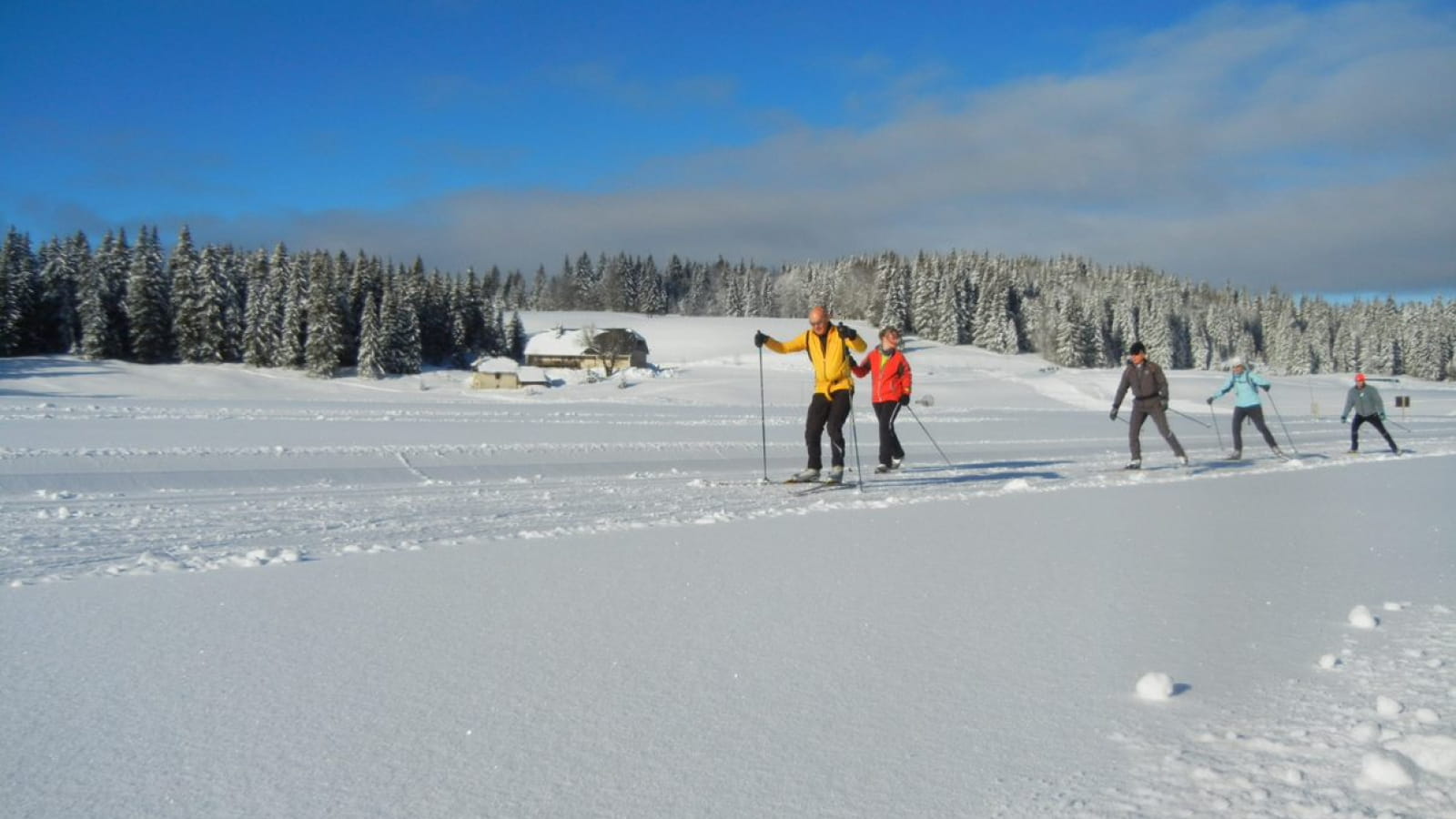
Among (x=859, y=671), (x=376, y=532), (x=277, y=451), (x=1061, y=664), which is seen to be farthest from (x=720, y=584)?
(x=277, y=451)

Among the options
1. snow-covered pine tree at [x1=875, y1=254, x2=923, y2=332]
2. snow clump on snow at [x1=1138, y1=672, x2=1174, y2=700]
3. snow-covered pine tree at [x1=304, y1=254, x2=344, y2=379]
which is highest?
snow-covered pine tree at [x1=875, y1=254, x2=923, y2=332]

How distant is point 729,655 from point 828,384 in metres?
6.82

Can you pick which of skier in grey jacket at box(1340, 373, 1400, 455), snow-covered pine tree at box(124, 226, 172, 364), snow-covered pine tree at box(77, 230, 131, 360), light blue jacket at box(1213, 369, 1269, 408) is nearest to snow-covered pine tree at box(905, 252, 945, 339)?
snow-covered pine tree at box(124, 226, 172, 364)

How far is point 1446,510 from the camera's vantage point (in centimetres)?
754

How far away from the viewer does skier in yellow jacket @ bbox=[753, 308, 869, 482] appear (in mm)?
9828

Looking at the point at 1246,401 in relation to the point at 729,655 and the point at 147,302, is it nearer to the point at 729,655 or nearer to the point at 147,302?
the point at 729,655

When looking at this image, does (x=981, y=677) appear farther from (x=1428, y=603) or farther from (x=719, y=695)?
(x=1428, y=603)

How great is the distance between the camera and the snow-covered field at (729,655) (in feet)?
7.30

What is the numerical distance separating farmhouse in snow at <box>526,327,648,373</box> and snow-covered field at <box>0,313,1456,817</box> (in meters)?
79.7

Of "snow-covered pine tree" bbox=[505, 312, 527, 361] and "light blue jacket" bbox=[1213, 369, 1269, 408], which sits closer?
"light blue jacket" bbox=[1213, 369, 1269, 408]

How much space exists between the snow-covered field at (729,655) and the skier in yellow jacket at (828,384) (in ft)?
4.46

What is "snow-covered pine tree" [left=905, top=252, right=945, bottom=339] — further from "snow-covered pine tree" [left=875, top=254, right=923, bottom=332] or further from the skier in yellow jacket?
the skier in yellow jacket

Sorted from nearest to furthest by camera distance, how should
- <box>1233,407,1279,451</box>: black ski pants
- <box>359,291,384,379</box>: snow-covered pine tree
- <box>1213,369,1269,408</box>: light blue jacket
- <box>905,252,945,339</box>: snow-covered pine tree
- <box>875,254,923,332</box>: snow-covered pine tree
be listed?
<box>1233,407,1279,451</box>: black ski pants < <box>1213,369,1269,408</box>: light blue jacket < <box>359,291,384,379</box>: snow-covered pine tree < <box>905,252,945,339</box>: snow-covered pine tree < <box>875,254,923,332</box>: snow-covered pine tree

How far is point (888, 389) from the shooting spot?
11.9 meters
